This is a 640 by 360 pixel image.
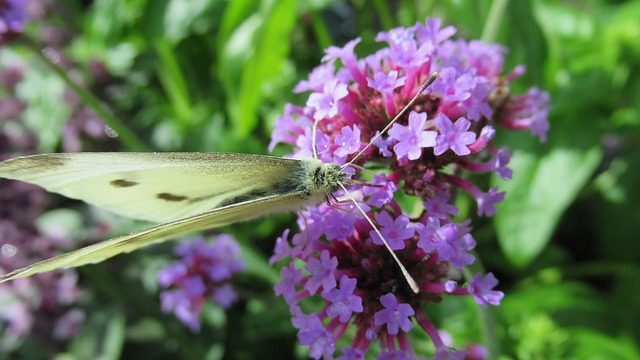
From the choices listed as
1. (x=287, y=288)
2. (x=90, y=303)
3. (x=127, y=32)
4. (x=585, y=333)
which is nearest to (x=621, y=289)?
(x=585, y=333)

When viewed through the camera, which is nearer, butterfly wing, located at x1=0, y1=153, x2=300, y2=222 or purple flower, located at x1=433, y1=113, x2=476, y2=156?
purple flower, located at x1=433, y1=113, x2=476, y2=156

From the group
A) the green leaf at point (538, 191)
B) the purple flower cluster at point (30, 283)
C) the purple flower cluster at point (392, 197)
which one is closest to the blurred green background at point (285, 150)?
the green leaf at point (538, 191)

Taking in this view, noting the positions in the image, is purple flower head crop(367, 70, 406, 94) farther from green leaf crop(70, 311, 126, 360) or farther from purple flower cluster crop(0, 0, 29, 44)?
green leaf crop(70, 311, 126, 360)

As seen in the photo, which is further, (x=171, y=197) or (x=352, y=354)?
(x=171, y=197)

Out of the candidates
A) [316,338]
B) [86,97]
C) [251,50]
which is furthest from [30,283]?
[316,338]

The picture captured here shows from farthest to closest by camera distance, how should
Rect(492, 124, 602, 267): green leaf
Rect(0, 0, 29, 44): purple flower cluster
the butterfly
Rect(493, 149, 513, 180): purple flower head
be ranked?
Rect(492, 124, 602, 267): green leaf
Rect(0, 0, 29, 44): purple flower cluster
Rect(493, 149, 513, 180): purple flower head
the butterfly

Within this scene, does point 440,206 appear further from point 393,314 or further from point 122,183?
point 122,183

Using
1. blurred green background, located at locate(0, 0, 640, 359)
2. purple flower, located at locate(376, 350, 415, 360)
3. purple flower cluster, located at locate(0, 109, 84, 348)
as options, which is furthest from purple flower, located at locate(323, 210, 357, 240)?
purple flower cluster, located at locate(0, 109, 84, 348)

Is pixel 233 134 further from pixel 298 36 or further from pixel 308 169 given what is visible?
pixel 308 169

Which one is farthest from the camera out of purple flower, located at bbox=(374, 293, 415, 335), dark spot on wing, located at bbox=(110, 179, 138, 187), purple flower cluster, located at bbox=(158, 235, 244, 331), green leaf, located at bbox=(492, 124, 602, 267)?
purple flower cluster, located at bbox=(158, 235, 244, 331)
